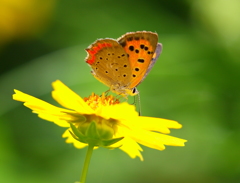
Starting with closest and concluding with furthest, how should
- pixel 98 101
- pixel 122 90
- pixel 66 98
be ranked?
1. pixel 66 98
2. pixel 98 101
3. pixel 122 90

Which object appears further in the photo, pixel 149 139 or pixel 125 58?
pixel 125 58

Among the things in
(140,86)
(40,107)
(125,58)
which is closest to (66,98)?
(40,107)

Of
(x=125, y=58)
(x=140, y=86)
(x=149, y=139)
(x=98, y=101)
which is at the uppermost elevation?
(x=140, y=86)

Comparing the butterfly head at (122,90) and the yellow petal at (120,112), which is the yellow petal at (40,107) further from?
the butterfly head at (122,90)

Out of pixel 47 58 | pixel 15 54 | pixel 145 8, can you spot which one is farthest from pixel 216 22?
pixel 15 54

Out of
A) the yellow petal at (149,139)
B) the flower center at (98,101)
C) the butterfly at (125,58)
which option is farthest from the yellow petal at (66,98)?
the butterfly at (125,58)

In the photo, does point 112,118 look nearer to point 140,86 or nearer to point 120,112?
point 120,112
